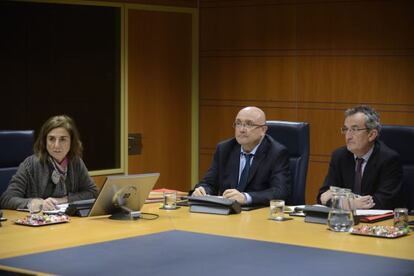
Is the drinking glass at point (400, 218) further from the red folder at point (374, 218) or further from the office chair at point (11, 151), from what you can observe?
the office chair at point (11, 151)

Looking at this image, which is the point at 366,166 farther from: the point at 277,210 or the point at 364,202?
the point at 277,210

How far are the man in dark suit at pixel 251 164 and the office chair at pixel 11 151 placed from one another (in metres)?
1.14

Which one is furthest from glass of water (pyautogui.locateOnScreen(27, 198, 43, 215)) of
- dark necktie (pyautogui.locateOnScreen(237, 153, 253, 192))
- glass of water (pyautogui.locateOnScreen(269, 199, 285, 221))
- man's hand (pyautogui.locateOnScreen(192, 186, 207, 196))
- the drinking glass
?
the drinking glass


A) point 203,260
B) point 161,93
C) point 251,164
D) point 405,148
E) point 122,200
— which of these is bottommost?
point 203,260

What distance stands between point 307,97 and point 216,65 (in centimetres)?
110

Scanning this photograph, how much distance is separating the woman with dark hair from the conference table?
1.61 feet

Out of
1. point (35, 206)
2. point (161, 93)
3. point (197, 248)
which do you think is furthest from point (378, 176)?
point (161, 93)

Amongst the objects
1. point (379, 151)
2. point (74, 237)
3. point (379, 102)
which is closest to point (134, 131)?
point (379, 102)

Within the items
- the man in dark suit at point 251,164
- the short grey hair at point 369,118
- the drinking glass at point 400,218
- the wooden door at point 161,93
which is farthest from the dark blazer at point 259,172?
the wooden door at point 161,93

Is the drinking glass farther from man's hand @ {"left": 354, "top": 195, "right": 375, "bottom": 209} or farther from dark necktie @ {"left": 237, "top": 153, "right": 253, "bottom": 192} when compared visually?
dark necktie @ {"left": 237, "top": 153, "right": 253, "bottom": 192}

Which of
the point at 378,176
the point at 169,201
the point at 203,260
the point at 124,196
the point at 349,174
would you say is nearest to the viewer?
the point at 203,260

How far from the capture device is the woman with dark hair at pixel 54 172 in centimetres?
532

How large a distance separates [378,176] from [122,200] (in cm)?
162

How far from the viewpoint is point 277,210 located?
480 centimetres
